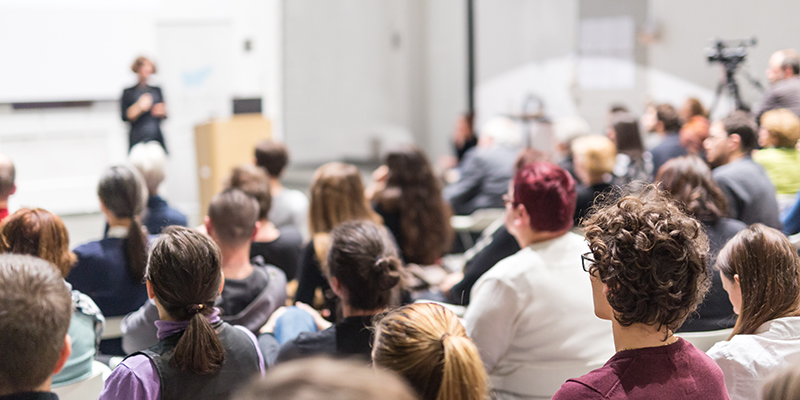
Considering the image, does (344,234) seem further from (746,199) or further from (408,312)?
(746,199)

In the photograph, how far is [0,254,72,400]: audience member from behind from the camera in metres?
1.17

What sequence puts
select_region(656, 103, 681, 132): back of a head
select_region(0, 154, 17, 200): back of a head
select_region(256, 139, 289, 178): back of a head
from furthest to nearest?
select_region(656, 103, 681, 132): back of a head < select_region(256, 139, 289, 178): back of a head < select_region(0, 154, 17, 200): back of a head

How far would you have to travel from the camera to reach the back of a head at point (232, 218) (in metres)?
2.55

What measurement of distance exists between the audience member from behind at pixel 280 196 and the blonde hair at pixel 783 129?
2.93 meters

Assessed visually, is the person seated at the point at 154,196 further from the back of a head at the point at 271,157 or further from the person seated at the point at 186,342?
the person seated at the point at 186,342

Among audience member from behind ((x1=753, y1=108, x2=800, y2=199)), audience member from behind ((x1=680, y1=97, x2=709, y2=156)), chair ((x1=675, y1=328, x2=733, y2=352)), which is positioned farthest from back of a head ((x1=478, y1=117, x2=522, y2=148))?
chair ((x1=675, y1=328, x2=733, y2=352))

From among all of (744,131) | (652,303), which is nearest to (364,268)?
(652,303)

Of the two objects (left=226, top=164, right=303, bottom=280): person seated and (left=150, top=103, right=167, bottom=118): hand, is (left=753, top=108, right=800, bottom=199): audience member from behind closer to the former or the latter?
(left=226, top=164, right=303, bottom=280): person seated

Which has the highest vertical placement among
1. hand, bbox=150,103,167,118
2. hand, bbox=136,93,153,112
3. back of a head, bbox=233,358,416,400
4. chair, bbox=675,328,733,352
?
hand, bbox=136,93,153,112

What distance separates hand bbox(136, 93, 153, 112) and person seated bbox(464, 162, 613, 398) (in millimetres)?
5452

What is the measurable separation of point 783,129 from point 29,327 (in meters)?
4.30

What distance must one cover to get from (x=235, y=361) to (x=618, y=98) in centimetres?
754

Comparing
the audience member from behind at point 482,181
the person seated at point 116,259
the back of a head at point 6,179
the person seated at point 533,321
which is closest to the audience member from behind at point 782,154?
the audience member from behind at point 482,181

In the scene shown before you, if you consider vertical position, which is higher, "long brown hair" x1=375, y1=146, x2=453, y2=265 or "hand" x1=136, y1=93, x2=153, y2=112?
"hand" x1=136, y1=93, x2=153, y2=112
